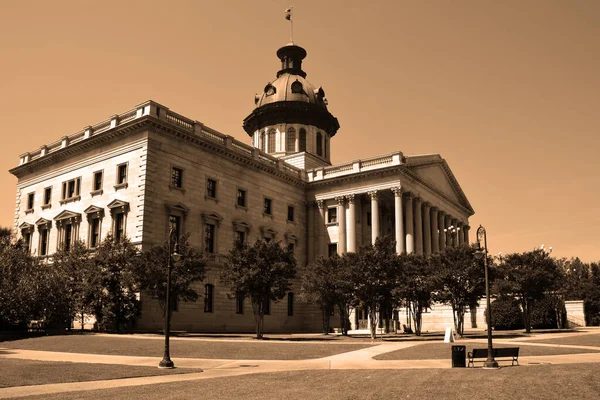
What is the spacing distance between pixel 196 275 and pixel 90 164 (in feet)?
55.0

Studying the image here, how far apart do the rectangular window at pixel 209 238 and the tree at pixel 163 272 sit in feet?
32.1

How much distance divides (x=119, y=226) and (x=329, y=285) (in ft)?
57.4

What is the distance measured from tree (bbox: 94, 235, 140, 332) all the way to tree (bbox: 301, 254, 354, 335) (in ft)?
44.4

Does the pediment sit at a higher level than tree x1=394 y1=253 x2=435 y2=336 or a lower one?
higher

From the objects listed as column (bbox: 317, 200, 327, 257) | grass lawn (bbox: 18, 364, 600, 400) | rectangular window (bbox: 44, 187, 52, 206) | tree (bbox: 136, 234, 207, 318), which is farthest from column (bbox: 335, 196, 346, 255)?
grass lawn (bbox: 18, 364, 600, 400)

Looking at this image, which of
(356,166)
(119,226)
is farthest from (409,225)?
(119,226)

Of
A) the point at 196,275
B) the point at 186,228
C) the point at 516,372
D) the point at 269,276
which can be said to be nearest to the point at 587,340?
the point at 516,372

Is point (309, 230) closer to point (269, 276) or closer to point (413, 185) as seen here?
point (413, 185)

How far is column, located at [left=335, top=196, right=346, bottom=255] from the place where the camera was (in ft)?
200

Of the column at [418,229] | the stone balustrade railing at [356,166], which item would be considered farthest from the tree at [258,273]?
the column at [418,229]

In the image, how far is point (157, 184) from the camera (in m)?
44.7

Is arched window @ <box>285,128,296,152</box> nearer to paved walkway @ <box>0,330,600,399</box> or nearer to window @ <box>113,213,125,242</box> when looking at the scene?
window @ <box>113,213,125,242</box>

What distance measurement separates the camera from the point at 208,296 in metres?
48.3

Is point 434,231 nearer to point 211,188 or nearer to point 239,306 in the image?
point 239,306
